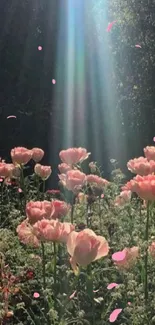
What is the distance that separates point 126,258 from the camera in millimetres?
1858

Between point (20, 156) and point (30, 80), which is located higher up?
point (30, 80)

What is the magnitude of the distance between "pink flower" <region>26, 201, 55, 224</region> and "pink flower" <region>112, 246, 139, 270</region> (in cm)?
24

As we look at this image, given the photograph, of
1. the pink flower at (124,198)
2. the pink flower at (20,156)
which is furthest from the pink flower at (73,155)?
the pink flower at (124,198)

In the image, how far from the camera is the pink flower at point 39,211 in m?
1.90

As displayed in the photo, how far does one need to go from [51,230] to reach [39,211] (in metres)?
0.17

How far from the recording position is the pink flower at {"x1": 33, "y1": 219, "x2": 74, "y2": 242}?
1.74 meters

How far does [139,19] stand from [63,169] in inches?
239

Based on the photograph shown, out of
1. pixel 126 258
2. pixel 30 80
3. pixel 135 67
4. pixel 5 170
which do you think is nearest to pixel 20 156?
pixel 5 170

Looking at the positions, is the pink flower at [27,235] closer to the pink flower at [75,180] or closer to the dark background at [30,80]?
the pink flower at [75,180]

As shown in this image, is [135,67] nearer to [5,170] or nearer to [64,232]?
[5,170]

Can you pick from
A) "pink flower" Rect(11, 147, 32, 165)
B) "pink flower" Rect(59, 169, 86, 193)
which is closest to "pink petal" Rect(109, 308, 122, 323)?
"pink flower" Rect(59, 169, 86, 193)

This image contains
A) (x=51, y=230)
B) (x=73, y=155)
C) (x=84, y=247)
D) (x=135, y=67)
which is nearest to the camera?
(x=84, y=247)

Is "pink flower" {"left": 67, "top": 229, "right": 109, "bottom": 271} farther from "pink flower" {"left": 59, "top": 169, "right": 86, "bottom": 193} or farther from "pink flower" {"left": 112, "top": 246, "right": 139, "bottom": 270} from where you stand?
"pink flower" {"left": 59, "top": 169, "right": 86, "bottom": 193}

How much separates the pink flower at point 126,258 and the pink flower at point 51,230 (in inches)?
7.3
